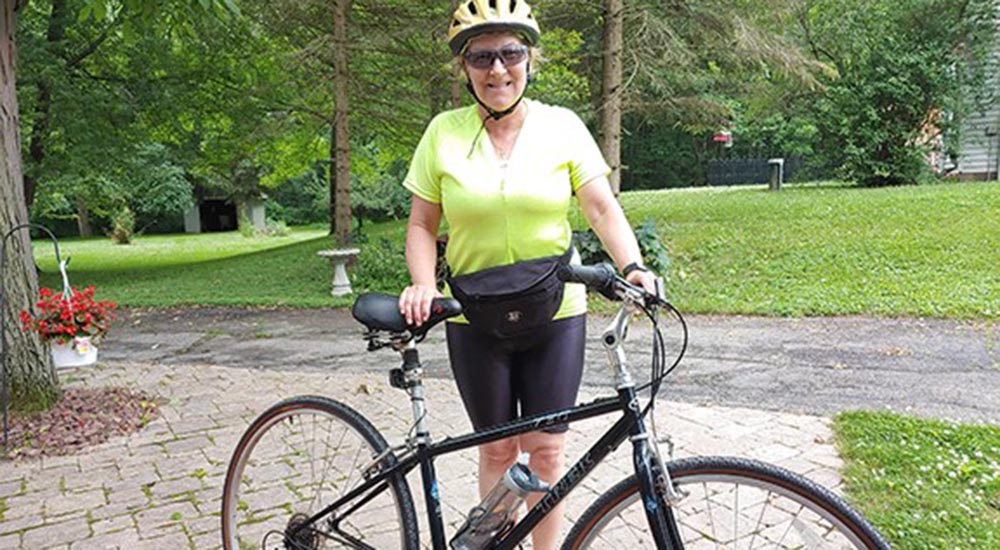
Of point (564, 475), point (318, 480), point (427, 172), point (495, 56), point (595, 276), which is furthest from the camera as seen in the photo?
point (318, 480)

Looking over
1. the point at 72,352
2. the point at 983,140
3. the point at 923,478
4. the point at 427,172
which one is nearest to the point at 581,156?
the point at 427,172

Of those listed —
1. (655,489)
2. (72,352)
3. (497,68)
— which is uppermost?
(497,68)

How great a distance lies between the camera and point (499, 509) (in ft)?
5.77

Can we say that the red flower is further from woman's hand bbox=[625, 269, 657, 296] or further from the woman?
woman's hand bbox=[625, 269, 657, 296]

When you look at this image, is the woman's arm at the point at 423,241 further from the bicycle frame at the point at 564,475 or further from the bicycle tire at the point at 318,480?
the bicycle tire at the point at 318,480

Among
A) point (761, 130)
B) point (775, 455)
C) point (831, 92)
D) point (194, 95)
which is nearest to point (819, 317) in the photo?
point (775, 455)

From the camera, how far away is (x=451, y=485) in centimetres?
316

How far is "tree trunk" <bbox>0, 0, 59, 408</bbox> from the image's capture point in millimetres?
4055

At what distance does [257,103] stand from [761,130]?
23145 mm

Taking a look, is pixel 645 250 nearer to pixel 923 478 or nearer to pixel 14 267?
pixel 923 478

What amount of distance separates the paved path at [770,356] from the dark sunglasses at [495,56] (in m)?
3.10

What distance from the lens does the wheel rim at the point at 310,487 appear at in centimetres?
204

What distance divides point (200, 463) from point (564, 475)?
2.59 metres

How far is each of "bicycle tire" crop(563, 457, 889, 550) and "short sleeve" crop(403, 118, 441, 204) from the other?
3.06 feet
